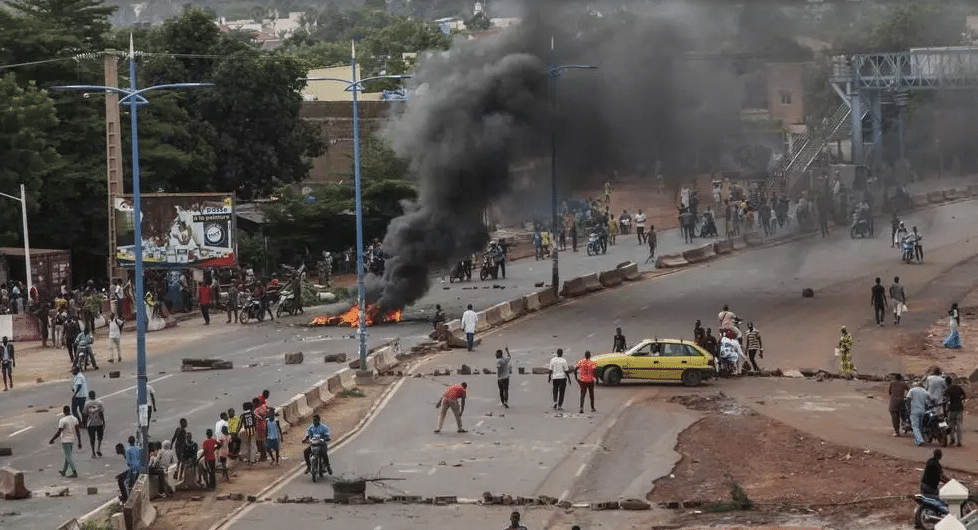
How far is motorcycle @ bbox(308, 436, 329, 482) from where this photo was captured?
2922cm

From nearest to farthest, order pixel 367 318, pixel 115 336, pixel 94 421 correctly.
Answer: pixel 94 421 → pixel 115 336 → pixel 367 318

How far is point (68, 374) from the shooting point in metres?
45.0

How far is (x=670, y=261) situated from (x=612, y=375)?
23.4m

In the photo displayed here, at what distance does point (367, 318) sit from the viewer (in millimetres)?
51188

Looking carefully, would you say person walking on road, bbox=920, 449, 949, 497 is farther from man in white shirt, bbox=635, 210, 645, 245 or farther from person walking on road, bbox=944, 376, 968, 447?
man in white shirt, bbox=635, 210, 645, 245

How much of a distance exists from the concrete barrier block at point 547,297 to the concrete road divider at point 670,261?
8.21 metres

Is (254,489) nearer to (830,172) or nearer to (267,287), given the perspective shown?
(267,287)

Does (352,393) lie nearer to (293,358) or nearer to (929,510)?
(293,358)

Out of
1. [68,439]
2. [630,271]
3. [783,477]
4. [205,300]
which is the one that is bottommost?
[783,477]

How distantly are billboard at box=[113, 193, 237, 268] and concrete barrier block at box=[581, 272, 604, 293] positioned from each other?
10.9 meters

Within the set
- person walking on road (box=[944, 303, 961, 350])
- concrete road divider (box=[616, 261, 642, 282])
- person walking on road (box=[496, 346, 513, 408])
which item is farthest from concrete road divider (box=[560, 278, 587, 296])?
person walking on road (box=[496, 346, 513, 408])

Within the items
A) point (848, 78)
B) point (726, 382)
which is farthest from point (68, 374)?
point (848, 78)

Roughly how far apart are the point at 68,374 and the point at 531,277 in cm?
2040

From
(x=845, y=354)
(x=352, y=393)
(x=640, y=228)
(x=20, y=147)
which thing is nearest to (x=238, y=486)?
(x=352, y=393)
